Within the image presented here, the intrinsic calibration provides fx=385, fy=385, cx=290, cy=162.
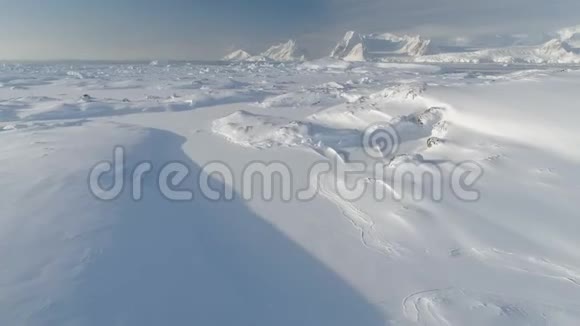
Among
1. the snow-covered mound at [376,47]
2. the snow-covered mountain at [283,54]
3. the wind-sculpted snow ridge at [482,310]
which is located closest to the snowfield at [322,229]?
the wind-sculpted snow ridge at [482,310]

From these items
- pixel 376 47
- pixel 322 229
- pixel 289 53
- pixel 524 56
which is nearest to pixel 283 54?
pixel 289 53

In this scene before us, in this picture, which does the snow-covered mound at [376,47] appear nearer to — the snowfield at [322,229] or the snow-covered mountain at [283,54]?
the snow-covered mountain at [283,54]

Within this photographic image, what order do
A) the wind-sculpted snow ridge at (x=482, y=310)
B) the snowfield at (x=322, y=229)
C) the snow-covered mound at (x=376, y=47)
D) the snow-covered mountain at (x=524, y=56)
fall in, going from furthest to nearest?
the snow-covered mound at (x=376, y=47)
the snow-covered mountain at (x=524, y=56)
the snowfield at (x=322, y=229)
the wind-sculpted snow ridge at (x=482, y=310)

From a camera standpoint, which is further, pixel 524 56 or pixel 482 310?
pixel 524 56

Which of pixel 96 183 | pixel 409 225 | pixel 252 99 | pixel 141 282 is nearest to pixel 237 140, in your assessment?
pixel 96 183

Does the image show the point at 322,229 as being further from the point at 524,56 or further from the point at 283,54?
the point at 283,54

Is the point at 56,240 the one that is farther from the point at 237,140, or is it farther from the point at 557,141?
the point at 557,141
